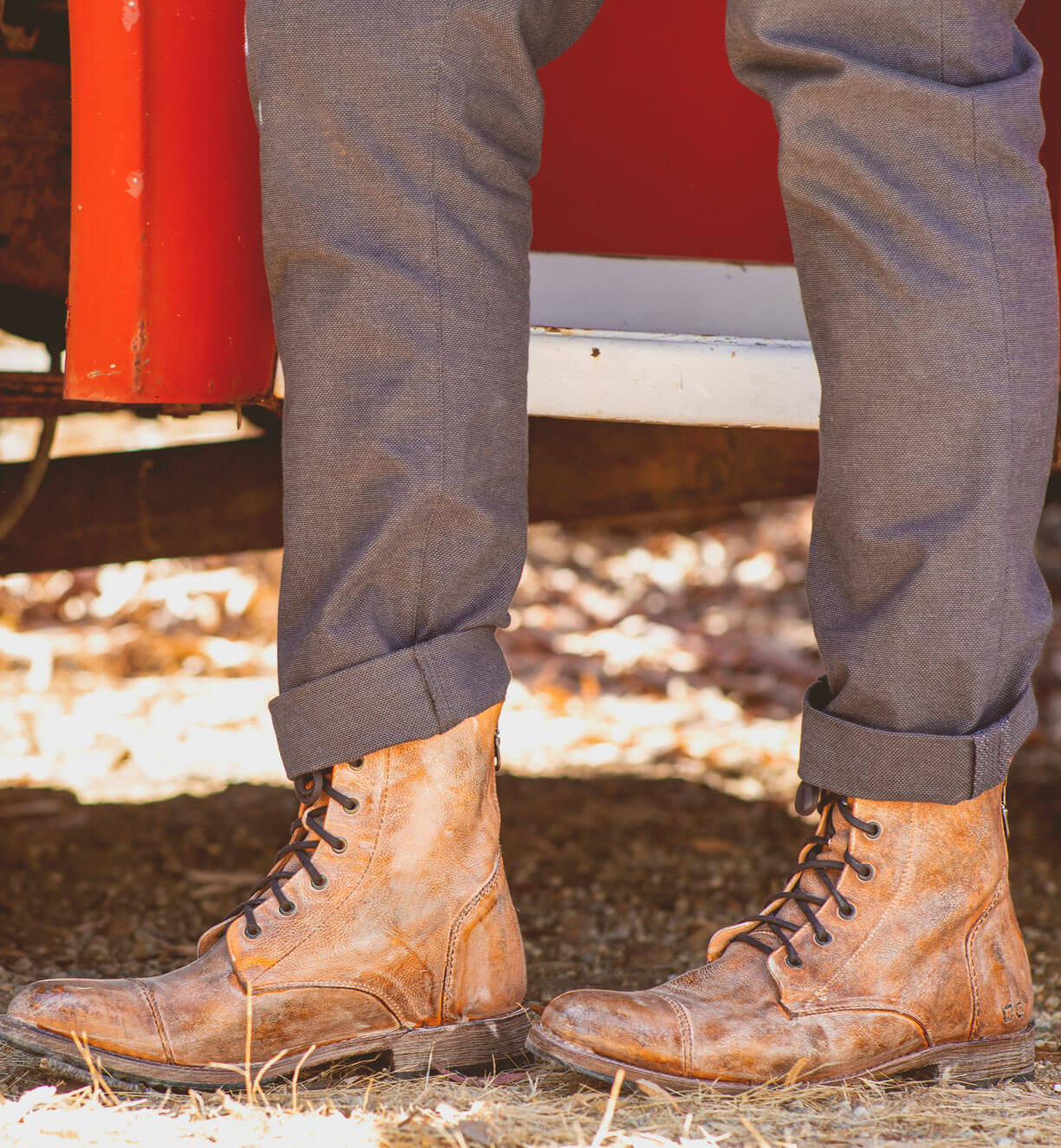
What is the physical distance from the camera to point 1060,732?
3.06 meters

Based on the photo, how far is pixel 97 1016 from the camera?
98 cm

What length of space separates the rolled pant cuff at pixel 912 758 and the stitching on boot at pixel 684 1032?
0.21 meters

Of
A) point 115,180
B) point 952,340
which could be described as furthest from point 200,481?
point 952,340

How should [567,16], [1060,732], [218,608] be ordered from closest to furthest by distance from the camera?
[567,16] → [1060,732] → [218,608]

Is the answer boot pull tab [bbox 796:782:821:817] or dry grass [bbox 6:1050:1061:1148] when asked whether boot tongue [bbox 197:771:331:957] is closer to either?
dry grass [bbox 6:1050:1061:1148]

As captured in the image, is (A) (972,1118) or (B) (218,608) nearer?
(A) (972,1118)

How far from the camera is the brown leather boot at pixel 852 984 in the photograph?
978 mm

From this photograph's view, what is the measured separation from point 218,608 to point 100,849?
5.76 feet

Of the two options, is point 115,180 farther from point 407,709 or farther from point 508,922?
point 508,922

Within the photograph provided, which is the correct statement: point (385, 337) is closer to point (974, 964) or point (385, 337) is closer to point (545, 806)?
point (974, 964)

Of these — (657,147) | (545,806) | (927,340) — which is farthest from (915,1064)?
(545,806)

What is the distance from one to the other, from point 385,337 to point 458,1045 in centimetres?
57

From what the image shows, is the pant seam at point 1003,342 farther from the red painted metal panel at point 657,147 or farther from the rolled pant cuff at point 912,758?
the red painted metal panel at point 657,147

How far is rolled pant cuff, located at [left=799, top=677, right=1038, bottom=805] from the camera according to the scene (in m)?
0.98
